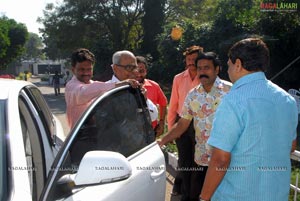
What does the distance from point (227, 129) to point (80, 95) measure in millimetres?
1278

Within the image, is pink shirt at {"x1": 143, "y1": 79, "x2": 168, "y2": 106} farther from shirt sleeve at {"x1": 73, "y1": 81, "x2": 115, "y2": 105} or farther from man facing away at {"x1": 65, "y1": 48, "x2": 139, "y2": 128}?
shirt sleeve at {"x1": 73, "y1": 81, "x2": 115, "y2": 105}

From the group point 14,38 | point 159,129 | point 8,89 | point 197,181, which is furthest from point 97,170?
point 14,38

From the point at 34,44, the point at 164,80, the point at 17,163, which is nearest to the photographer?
the point at 17,163

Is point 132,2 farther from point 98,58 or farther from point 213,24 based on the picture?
point 213,24

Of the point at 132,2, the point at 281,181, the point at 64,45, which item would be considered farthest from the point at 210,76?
the point at 64,45

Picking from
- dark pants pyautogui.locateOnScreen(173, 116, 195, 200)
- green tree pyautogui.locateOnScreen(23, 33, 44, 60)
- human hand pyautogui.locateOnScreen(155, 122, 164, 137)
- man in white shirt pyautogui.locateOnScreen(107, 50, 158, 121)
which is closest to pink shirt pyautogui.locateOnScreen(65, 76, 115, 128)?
man in white shirt pyautogui.locateOnScreen(107, 50, 158, 121)

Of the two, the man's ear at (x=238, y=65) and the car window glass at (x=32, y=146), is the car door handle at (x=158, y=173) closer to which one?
the car window glass at (x=32, y=146)

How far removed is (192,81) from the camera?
4723 millimetres

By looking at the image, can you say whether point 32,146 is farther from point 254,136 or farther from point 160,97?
point 160,97

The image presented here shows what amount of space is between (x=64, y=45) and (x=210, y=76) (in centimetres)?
3128

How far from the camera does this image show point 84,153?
2.33 m

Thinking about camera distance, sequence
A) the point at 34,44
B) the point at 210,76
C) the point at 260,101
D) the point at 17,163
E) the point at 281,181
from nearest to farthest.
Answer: the point at 17,163 → the point at 260,101 → the point at 281,181 → the point at 210,76 → the point at 34,44

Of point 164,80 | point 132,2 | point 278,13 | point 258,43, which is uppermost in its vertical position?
point 132,2

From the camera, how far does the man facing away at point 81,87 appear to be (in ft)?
9.59
